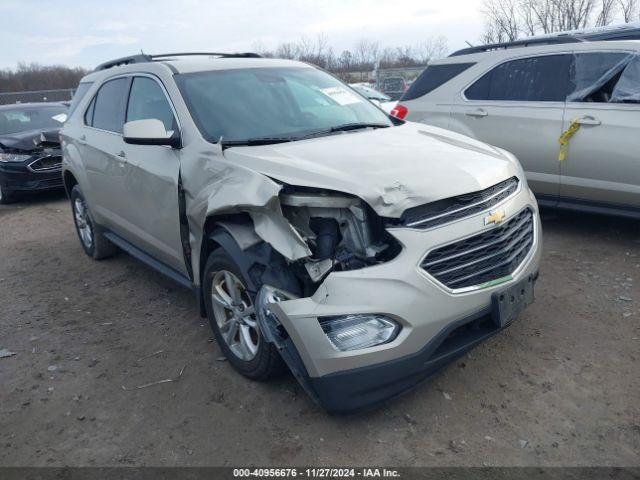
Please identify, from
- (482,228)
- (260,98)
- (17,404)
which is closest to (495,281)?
(482,228)

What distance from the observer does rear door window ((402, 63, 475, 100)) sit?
6.14 metres

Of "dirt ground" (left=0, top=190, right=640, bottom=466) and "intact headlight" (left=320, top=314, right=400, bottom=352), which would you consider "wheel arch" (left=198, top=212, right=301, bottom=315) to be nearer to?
"intact headlight" (left=320, top=314, right=400, bottom=352)

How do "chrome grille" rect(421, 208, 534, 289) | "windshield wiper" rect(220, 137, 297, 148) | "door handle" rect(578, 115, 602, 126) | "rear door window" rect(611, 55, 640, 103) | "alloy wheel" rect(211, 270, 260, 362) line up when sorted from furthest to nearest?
"door handle" rect(578, 115, 602, 126), "rear door window" rect(611, 55, 640, 103), "windshield wiper" rect(220, 137, 297, 148), "alloy wheel" rect(211, 270, 260, 362), "chrome grille" rect(421, 208, 534, 289)

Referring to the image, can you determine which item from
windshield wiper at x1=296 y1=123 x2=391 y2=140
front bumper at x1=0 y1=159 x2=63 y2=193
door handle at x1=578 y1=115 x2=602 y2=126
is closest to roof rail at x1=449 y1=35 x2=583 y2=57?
door handle at x1=578 y1=115 x2=602 y2=126

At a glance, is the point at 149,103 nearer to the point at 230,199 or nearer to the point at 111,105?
the point at 111,105

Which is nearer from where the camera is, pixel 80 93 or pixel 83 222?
pixel 80 93

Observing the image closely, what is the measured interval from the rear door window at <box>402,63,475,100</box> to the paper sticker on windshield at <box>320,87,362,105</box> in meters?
2.32

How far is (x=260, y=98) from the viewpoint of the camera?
149 inches

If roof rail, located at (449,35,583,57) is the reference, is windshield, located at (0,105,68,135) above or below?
below

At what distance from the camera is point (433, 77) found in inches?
251

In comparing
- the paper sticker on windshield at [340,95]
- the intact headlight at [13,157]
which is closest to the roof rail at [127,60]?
the paper sticker on windshield at [340,95]

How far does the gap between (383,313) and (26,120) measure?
9.67 meters

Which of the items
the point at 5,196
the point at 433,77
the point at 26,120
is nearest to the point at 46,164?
the point at 5,196

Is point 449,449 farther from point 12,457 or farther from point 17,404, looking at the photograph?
point 17,404
